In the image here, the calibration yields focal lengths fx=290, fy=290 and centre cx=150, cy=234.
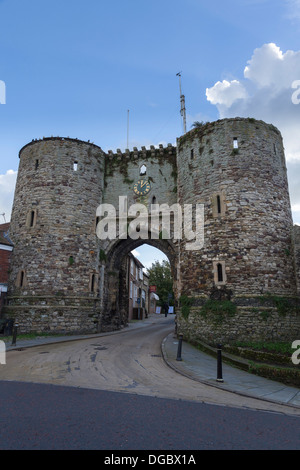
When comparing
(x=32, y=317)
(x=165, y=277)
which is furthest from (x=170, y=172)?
(x=165, y=277)

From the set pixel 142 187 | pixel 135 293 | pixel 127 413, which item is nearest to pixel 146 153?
pixel 142 187

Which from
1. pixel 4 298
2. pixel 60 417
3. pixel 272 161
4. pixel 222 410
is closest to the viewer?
pixel 60 417

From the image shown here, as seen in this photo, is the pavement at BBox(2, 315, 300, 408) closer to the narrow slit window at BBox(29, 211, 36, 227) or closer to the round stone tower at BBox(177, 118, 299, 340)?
the round stone tower at BBox(177, 118, 299, 340)

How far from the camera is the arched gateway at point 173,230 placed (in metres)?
14.1

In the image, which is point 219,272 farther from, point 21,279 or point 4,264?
point 4,264

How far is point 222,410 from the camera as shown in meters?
5.08

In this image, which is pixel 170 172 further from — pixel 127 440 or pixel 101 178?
pixel 127 440

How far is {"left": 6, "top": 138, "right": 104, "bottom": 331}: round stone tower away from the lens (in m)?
17.3

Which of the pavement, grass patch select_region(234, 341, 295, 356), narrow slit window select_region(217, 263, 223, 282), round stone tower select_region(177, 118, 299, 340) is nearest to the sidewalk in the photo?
the pavement

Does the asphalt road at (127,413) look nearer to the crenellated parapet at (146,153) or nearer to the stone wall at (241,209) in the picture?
the stone wall at (241,209)

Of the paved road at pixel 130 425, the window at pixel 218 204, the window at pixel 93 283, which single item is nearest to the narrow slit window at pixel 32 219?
the window at pixel 93 283

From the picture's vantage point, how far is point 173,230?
18531 mm

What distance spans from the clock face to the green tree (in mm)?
33930

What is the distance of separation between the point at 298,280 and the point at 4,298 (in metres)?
16.7
